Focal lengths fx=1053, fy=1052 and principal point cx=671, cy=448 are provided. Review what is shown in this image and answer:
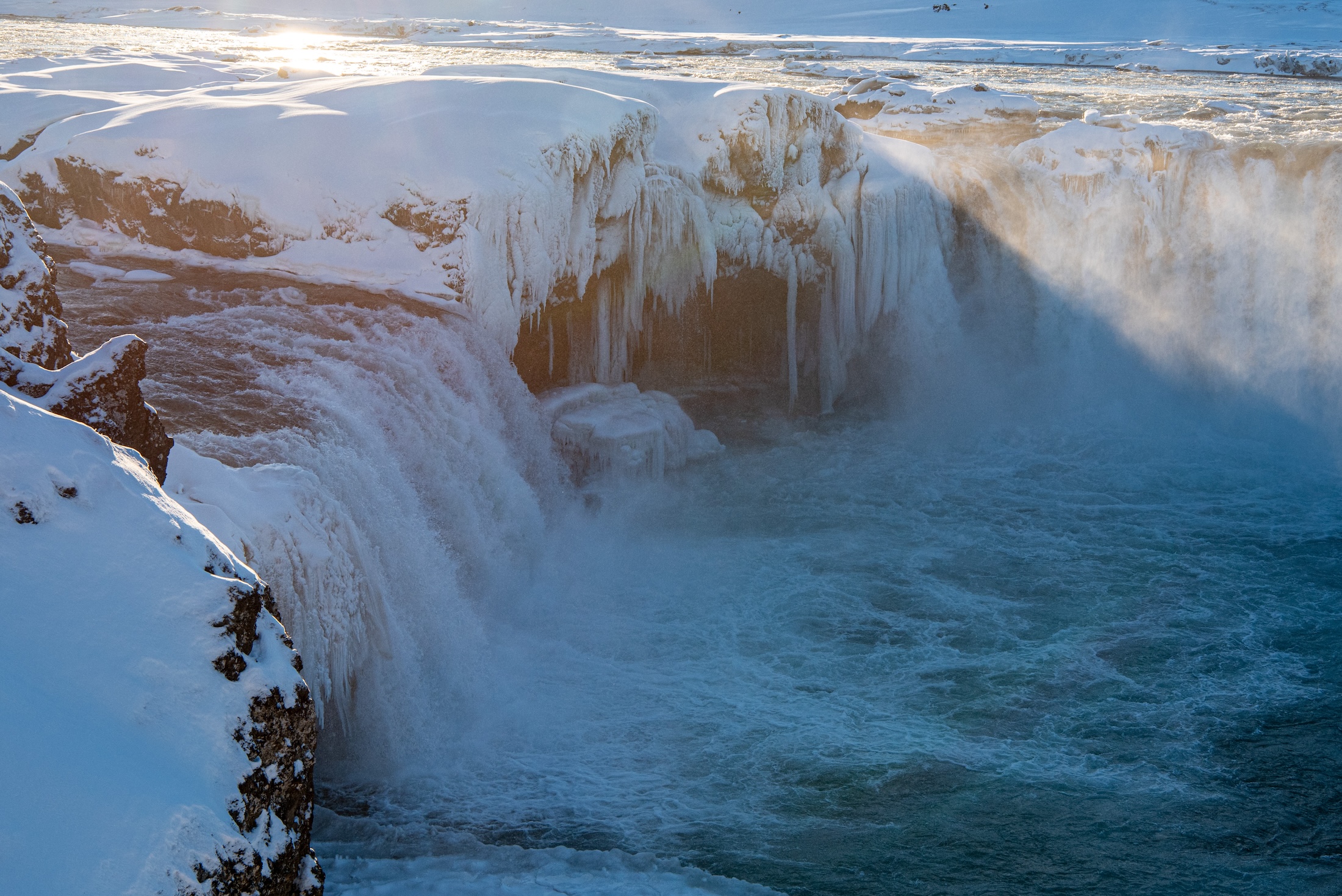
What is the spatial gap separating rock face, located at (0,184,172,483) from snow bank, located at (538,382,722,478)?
580cm

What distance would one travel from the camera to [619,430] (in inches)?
410

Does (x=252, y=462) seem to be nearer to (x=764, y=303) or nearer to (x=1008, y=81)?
(x=764, y=303)

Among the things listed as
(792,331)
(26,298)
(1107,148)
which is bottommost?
(792,331)

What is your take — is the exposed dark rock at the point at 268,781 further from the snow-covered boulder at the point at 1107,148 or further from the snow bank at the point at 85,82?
the snow-covered boulder at the point at 1107,148

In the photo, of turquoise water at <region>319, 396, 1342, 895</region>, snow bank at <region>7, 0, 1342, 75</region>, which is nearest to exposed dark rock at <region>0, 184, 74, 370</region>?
turquoise water at <region>319, 396, 1342, 895</region>

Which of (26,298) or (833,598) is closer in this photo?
(26,298)

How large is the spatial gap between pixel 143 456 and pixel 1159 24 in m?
47.4

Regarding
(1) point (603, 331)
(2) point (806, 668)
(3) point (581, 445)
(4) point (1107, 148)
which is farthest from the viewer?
(4) point (1107, 148)

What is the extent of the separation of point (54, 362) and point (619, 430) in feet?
20.9

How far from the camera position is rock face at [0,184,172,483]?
4.13 metres

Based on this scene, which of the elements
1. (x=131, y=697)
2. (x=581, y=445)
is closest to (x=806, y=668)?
(x=581, y=445)

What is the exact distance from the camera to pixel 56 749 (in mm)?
2779

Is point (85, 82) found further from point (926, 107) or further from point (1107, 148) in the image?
point (1107, 148)

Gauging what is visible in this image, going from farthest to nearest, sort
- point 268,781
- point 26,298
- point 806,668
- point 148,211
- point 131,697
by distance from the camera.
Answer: point 148,211 → point 806,668 → point 26,298 → point 268,781 → point 131,697
